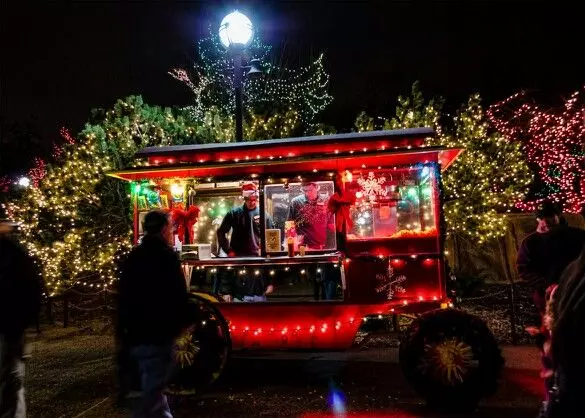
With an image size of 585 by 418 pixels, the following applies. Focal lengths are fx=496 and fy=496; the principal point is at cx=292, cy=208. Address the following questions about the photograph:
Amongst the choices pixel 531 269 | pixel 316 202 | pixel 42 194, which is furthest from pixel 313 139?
pixel 42 194

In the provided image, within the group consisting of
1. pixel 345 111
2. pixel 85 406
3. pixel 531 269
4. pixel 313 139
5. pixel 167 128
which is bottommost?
pixel 85 406

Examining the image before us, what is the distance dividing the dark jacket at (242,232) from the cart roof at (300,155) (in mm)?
1037

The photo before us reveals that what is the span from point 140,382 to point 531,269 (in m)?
4.14

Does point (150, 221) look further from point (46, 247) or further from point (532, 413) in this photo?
point (46, 247)

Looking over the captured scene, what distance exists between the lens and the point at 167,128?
1387cm

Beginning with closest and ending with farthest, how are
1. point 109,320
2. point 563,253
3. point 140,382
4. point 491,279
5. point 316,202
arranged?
point 140,382 → point 563,253 → point 316,202 → point 109,320 → point 491,279

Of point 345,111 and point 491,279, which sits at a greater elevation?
point 345,111

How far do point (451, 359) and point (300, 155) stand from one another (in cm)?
329

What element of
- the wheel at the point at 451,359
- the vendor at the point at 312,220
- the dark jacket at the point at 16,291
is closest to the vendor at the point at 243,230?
the vendor at the point at 312,220

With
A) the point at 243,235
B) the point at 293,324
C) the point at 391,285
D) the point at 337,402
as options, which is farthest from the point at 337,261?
the point at 243,235

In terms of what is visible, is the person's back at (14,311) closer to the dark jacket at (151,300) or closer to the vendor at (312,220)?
the dark jacket at (151,300)

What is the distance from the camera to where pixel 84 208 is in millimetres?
12844

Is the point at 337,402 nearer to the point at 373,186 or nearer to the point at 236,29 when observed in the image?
A: the point at 373,186

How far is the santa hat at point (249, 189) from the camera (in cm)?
754
